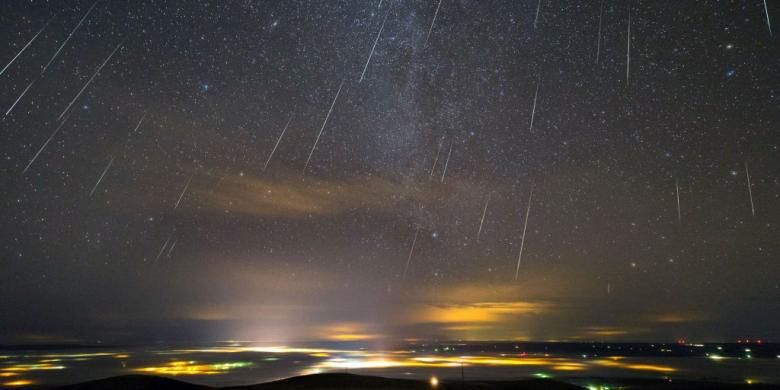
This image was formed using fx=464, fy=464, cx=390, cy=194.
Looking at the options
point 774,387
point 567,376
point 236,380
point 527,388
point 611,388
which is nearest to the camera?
point 527,388

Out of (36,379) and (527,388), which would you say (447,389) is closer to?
(527,388)

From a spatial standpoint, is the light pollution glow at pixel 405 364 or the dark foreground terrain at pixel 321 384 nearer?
the dark foreground terrain at pixel 321 384

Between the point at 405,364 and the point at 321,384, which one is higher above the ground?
the point at 405,364

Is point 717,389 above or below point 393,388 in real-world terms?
above

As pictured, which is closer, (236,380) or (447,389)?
(447,389)

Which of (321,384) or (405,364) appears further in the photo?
(405,364)

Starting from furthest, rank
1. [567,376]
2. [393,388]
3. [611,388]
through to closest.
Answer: [567,376], [611,388], [393,388]

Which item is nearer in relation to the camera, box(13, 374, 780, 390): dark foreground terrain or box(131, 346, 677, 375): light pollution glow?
box(13, 374, 780, 390): dark foreground terrain

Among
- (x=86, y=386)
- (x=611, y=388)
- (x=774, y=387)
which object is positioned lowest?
(x=86, y=386)

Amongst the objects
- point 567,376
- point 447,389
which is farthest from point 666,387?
point 447,389
